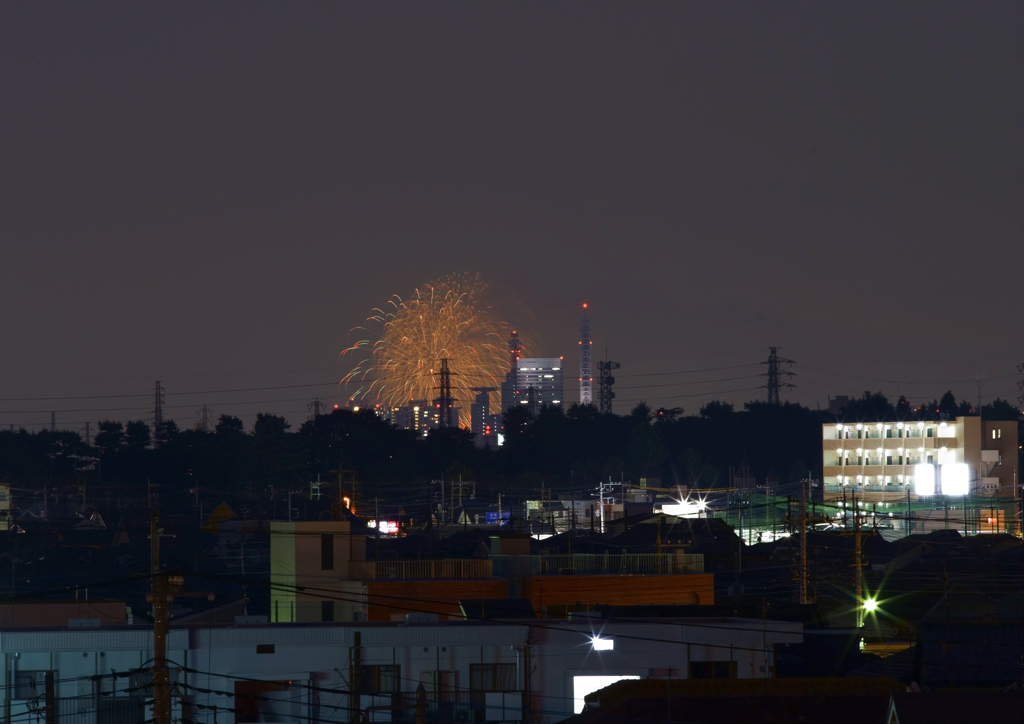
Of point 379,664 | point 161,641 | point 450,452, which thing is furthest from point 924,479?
point 161,641

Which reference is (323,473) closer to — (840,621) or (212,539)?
(212,539)

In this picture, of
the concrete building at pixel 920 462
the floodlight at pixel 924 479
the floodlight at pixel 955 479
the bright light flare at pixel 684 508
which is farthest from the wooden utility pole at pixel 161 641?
the floodlight at pixel 924 479

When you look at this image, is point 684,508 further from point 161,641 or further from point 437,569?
point 161,641

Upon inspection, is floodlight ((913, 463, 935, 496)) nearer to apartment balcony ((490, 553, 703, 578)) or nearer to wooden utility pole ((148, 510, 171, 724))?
apartment balcony ((490, 553, 703, 578))

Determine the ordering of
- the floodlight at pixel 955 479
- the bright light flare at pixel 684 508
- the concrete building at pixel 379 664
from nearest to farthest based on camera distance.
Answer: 1. the concrete building at pixel 379 664
2. the bright light flare at pixel 684 508
3. the floodlight at pixel 955 479

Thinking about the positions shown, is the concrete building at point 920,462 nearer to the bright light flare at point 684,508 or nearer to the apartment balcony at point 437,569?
the bright light flare at point 684,508

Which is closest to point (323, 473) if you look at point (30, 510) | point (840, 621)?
point (30, 510)
